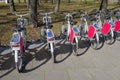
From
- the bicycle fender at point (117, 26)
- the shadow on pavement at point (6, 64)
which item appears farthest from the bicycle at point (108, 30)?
the shadow on pavement at point (6, 64)

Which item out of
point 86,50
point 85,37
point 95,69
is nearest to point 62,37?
point 85,37

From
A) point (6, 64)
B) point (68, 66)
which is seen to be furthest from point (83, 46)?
point (6, 64)

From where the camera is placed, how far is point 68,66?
6.96 meters

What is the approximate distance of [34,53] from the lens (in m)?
8.02

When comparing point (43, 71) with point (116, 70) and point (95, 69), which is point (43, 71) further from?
point (116, 70)

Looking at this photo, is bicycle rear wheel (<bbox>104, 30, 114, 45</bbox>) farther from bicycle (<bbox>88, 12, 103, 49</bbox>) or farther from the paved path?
bicycle (<bbox>88, 12, 103, 49</bbox>)

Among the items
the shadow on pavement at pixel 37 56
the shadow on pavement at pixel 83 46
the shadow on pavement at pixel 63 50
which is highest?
the shadow on pavement at pixel 83 46

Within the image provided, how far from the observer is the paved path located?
630cm

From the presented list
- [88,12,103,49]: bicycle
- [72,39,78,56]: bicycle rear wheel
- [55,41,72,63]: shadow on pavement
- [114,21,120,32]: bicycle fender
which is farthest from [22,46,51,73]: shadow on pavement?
[114,21,120,32]: bicycle fender

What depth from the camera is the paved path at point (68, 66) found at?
20.7ft

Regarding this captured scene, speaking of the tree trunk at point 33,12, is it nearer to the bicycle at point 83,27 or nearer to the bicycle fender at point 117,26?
the bicycle at point 83,27

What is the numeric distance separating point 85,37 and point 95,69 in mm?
2690

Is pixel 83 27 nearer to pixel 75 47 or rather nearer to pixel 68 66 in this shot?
pixel 75 47

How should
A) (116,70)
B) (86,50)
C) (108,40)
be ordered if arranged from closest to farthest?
(116,70) → (86,50) → (108,40)
